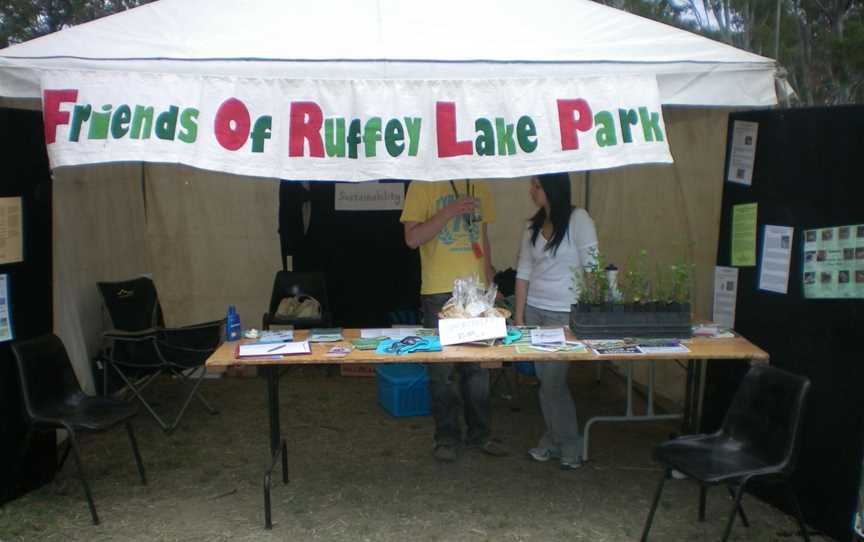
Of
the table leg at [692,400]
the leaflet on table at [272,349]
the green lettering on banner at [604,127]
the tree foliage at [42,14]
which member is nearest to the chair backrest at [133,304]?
the leaflet on table at [272,349]

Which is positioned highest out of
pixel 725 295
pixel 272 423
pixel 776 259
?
pixel 776 259

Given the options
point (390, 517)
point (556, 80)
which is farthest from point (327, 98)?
point (390, 517)

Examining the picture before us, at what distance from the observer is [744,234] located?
388 centimetres

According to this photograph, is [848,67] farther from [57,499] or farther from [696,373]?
[57,499]

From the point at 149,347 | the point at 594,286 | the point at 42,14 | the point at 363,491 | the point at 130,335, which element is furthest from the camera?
the point at 42,14

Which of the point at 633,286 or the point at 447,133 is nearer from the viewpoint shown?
the point at 447,133

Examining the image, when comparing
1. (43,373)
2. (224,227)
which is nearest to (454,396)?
(43,373)

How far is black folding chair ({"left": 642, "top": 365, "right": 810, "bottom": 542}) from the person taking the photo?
2.89m

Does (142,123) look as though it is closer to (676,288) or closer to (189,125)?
(189,125)

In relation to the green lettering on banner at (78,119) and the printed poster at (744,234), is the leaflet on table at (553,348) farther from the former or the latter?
the green lettering on banner at (78,119)

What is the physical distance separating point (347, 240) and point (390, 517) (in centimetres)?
279

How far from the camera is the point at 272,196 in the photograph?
19.3ft

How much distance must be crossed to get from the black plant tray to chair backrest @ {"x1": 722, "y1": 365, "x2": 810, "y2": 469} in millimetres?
459

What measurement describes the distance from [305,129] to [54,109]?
3.60ft
